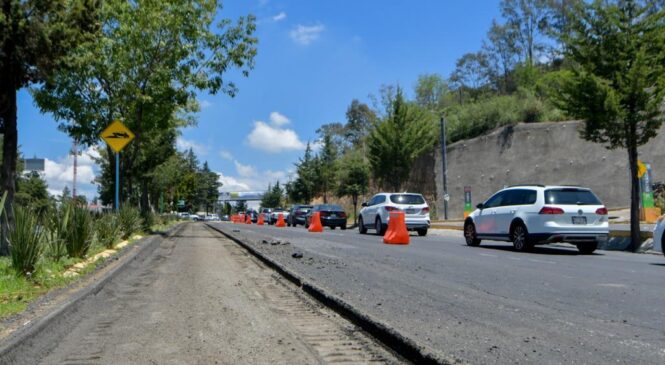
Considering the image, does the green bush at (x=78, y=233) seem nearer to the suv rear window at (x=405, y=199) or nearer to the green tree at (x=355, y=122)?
the suv rear window at (x=405, y=199)

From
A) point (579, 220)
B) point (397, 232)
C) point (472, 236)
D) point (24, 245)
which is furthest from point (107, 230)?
point (579, 220)

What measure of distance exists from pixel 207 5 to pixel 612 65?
1384 centimetres

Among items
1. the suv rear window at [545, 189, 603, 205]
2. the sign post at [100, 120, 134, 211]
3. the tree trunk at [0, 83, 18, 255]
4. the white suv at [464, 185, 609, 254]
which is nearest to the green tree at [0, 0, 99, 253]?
the tree trunk at [0, 83, 18, 255]

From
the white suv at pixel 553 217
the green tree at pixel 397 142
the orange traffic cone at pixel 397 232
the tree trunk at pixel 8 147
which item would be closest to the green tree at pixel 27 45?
the tree trunk at pixel 8 147

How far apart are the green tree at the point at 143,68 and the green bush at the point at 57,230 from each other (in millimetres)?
9053

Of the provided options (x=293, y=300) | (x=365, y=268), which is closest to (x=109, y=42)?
(x=365, y=268)

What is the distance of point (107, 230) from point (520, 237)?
1050 centimetres

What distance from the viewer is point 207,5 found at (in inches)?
854

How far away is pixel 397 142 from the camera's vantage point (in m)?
39.2

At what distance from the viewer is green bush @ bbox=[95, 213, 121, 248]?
1405 cm

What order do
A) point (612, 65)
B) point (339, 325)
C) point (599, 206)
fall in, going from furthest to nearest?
point (612, 65) < point (599, 206) < point (339, 325)

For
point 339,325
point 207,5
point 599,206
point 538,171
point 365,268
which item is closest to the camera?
point 339,325

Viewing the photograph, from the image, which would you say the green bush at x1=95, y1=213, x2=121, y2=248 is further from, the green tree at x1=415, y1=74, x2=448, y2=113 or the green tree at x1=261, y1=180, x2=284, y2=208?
the green tree at x1=261, y1=180, x2=284, y2=208

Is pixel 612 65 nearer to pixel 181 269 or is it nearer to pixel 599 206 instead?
pixel 599 206
